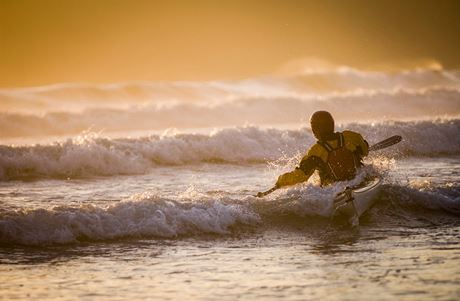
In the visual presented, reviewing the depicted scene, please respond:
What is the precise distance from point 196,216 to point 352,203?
6.59 ft

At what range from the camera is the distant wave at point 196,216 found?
495 inches

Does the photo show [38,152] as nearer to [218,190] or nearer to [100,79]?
[218,190]

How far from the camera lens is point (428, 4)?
156 metres

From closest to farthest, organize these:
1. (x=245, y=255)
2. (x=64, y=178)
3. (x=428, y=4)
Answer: (x=245, y=255) → (x=64, y=178) → (x=428, y=4)

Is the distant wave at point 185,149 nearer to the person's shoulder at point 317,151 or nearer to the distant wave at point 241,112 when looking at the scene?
the person's shoulder at point 317,151

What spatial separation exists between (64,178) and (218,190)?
507 cm

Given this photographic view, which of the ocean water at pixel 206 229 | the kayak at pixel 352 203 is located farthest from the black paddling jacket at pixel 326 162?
the kayak at pixel 352 203

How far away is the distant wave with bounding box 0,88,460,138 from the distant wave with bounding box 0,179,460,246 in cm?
2287

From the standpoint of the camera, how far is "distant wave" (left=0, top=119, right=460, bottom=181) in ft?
73.8

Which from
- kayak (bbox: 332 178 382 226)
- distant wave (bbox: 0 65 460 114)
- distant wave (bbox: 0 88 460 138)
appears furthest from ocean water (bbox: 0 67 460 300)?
distant wave (bbox: 0 65 460 114)

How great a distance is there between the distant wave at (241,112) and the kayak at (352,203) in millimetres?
23688

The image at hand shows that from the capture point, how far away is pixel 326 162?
13398mm

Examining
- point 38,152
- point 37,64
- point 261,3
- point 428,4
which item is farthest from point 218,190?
point 261,3

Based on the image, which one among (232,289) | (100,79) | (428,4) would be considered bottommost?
(232,289)
